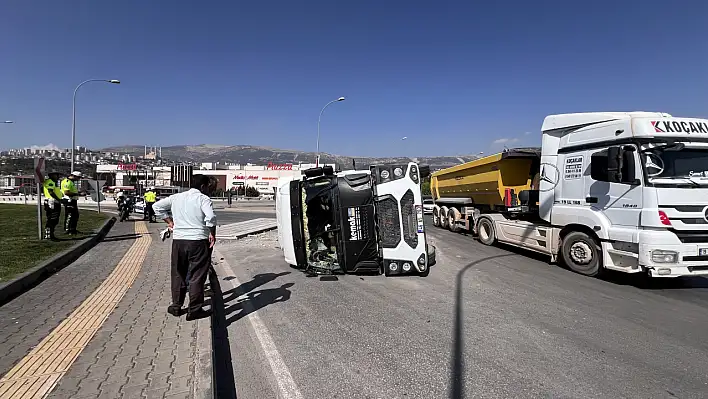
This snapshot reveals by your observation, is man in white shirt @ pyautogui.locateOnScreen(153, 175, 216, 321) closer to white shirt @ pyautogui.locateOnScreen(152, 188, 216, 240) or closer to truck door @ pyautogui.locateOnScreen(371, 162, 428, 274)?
white shirt @ pyautogui.locateOnScreen(152, 188, 216, 240)

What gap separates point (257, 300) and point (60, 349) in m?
2.45

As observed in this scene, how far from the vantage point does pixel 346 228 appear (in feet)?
22.7

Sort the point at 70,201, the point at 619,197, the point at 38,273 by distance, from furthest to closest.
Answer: the point at 70,201
the point at 619,197
the point at 38,273

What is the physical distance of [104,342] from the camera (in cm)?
394

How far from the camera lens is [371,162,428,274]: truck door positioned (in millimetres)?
6895

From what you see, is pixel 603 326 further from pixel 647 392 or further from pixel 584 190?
pixel 584 190

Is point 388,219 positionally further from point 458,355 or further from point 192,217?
point 192,217

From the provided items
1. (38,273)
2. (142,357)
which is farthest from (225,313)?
(38,273)

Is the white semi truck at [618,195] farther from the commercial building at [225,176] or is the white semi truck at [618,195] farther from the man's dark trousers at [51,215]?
the commercial building at [225,176]

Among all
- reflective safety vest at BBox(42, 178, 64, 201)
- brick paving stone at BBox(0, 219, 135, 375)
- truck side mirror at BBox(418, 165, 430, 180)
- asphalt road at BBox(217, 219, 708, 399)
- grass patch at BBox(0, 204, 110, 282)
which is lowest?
asphalt road at BBox(217, 219, 708, 399)

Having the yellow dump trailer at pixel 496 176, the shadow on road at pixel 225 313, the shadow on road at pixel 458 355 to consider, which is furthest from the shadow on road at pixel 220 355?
the yellow dump trailer at pixel 496 176

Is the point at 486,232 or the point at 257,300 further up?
the point at 486,232

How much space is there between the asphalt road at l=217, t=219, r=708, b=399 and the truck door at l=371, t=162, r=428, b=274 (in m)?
0.37

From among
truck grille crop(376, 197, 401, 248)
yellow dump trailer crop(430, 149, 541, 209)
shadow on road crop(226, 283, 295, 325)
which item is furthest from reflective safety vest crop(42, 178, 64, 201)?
yellow dump trailer crop(430, 149, 541, 209)
